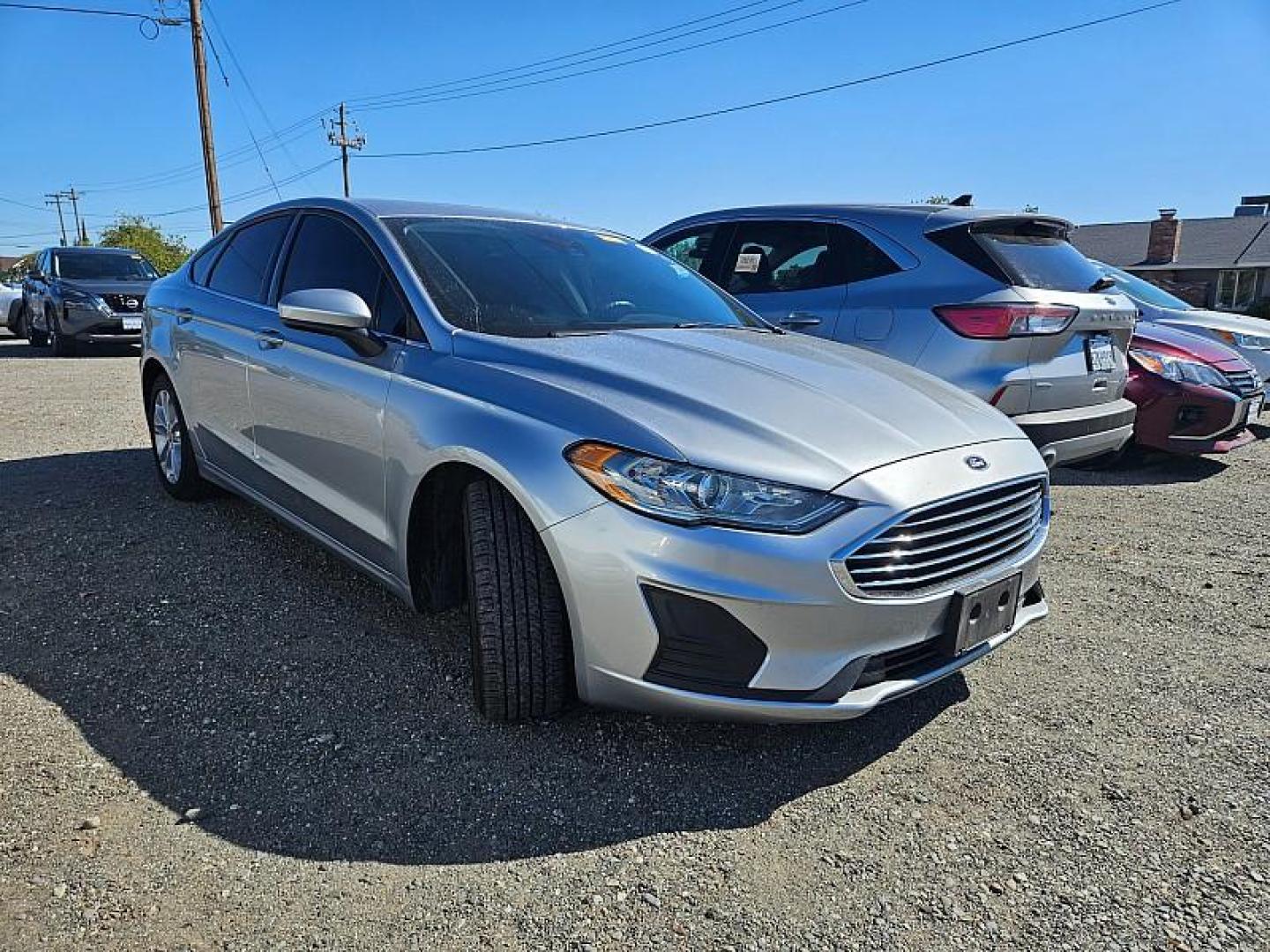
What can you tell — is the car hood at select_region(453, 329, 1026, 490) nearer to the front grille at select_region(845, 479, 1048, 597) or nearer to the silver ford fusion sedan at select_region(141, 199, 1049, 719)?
the silver ford fusion sedan at select_region(141, 199, 1049, 719)

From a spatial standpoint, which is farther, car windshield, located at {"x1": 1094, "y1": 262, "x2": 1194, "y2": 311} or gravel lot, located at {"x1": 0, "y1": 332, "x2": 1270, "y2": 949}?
car windshield, located at {"x1": 1094, "y1": 262, "x2": 1194, "y2": 311}

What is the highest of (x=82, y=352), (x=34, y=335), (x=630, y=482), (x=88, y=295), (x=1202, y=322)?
(x=630, y=482)

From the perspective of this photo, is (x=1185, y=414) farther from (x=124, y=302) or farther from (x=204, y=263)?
(x=124, y=302)

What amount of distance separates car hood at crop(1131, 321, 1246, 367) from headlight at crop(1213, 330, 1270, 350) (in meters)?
1.13

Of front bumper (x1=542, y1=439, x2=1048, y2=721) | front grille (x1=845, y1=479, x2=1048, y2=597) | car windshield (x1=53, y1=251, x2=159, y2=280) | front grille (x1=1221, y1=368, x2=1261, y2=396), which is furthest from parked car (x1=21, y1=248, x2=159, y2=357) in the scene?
Answer: front grille (x1=845, y1=479, x2=1048, y2=597)

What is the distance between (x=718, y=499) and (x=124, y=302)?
521 inches

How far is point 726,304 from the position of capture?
12.3 feet

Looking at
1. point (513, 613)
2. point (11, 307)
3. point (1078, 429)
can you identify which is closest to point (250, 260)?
point (513, 613)

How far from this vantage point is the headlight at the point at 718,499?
2.05 meters

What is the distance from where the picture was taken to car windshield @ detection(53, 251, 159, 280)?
→ 12.9 meters

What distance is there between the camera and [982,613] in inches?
90.0

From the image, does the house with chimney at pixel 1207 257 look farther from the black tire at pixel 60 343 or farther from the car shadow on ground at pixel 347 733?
the car shadow on ground at pixel 347 733

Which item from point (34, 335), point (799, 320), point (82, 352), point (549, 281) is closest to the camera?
point (549, 281)

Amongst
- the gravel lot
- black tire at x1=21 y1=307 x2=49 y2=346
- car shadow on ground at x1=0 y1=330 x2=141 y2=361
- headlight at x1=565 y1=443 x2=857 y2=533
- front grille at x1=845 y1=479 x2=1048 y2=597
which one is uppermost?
headlight at x1=565 y1=443 x2=857 y2=533
